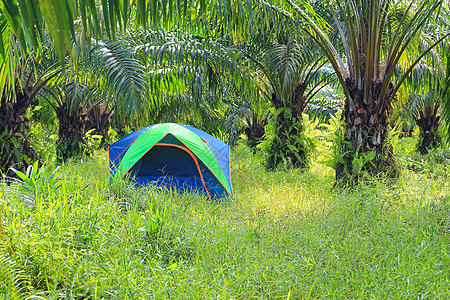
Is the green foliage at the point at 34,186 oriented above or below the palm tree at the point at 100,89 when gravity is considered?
below

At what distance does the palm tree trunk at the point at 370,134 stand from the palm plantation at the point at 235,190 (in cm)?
2

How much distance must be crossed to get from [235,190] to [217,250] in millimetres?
2964

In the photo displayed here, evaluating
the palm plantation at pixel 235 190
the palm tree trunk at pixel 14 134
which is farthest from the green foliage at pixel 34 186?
the palm tree trunk at pixel 14 134

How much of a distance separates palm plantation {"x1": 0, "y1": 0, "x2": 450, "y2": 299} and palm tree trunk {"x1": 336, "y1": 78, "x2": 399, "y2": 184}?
0.02 m

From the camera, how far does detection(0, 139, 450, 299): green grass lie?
2410mm

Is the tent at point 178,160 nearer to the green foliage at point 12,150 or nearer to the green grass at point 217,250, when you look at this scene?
the green grass at point 217,250

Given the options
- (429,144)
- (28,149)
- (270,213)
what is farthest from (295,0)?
(429,144)

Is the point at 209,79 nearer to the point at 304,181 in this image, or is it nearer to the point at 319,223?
the point at 304,181

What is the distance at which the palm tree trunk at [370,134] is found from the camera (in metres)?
5.27

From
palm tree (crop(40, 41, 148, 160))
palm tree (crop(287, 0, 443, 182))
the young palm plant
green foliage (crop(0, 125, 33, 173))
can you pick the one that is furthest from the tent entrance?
palm tree (crop(287, 0, 443, 182))

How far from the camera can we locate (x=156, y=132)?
18.6 ft

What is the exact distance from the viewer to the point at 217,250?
121 inches

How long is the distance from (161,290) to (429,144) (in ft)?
34.1

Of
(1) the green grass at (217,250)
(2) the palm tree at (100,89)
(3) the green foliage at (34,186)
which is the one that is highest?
(2) the palm tree at (100,89)
